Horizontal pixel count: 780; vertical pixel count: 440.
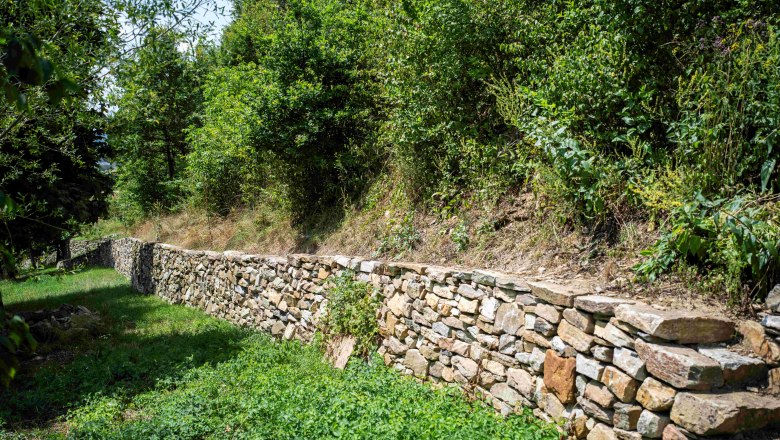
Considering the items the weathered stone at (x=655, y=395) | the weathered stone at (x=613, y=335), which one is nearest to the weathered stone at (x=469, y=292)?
the weathered stone at (x=613, y=335)

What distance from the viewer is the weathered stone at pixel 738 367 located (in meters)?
2.92

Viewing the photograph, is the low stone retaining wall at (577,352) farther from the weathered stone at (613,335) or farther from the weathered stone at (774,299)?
the weathered stone at (774,299)

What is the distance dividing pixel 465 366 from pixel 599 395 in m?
1.61

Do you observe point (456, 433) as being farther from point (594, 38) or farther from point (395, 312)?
point (594, 38)

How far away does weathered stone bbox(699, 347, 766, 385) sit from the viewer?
115 inches

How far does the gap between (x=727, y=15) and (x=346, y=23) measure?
24.0 feet

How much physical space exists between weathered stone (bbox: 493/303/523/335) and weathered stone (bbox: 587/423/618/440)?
1.02 meters

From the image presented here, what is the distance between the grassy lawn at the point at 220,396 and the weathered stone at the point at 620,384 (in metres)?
0.62

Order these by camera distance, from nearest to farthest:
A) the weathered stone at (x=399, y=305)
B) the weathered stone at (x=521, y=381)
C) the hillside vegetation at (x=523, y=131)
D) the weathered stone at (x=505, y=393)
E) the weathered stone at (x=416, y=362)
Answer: the hillside vegetation at (x=523, y=131) < the weathered stone at (x=521, y=381) < the weathered stone at (x=505, y=393) < the weathered stone at (x=416, y=362) < the weathered stone at (x=399, y=305)

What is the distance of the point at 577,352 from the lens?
373 cm

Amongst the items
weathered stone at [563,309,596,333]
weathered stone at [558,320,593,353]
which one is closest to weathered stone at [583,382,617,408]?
weathered stone at [558,320,593,353]

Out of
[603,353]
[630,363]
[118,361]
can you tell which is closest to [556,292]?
[603,353]

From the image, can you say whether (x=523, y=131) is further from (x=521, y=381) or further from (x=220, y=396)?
(x=220, y=396)

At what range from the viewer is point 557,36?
19.0 feet
